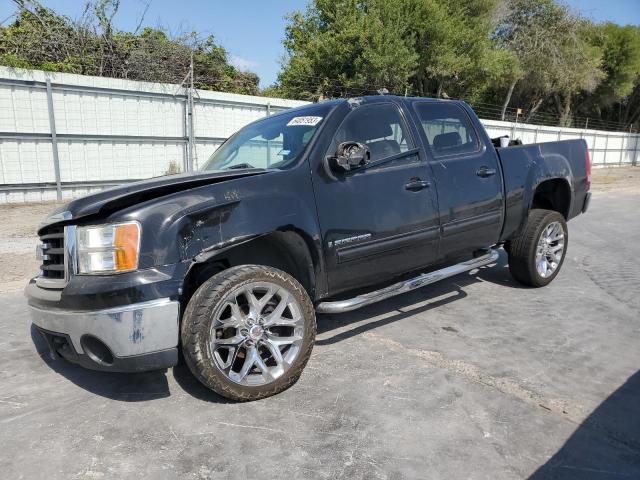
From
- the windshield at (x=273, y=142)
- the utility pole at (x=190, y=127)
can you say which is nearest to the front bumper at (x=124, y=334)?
the windshield at (x=273, y=142)

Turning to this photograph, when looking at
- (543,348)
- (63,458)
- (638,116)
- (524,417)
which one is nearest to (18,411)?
(63,458)

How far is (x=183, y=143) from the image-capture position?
12422 millimetres

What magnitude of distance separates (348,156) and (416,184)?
0.78 m

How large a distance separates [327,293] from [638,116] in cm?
5121

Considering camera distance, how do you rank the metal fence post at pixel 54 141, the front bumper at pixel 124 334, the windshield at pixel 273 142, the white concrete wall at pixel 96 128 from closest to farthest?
the front bumper at pixel 124 334, the windshield at pixel 273 142, the white concrete wall at pixel 96 128, the metal fence post at pixel 54 141

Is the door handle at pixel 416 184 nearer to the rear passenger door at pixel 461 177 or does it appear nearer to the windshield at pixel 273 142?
the rear passenger door at pixel 461 177

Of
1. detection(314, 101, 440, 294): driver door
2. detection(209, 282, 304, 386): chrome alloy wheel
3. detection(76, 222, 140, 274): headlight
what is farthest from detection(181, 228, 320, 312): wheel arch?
detection(76, 222, 140, 274): headlight

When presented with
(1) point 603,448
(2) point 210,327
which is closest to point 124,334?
(2) point 210,327

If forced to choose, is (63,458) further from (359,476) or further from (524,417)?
(524,417)

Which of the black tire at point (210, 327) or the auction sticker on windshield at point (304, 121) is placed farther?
the auction sticker on windshield at point (304, 121)

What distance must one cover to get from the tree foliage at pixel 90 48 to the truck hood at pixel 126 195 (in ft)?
33.8

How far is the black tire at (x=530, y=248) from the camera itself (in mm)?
5023

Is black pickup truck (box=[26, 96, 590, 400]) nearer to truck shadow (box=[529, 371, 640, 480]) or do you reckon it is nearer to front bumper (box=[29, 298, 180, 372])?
front bumper (box=[29, 298, 180, 372])

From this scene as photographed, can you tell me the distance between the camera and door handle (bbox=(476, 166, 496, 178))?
14.7 feet
